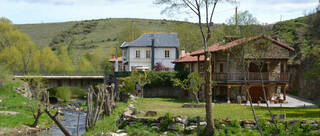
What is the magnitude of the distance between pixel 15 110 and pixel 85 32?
9187cm

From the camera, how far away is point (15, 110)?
28.2m

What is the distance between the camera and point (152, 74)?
36812 millimetres

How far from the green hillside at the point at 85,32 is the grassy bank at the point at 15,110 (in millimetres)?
54383

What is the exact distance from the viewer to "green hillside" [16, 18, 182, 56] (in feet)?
335

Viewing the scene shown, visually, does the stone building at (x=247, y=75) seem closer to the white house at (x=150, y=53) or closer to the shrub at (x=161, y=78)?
the shrub at (x=161, y=78)

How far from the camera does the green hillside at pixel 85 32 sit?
4025 inches

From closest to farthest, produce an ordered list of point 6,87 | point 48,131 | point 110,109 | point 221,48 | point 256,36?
point 256,36 → point 48,131 → point 110,109 → point 221,48 → point 6,87

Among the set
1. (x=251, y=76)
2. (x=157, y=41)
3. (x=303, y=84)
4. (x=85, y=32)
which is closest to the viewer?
(x=251, y=76)

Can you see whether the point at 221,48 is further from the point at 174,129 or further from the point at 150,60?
the point at 150,60

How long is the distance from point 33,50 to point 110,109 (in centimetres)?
3291

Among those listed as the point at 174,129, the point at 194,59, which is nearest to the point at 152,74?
the point at 194,59

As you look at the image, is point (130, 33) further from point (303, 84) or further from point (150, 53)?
point (303, 84)

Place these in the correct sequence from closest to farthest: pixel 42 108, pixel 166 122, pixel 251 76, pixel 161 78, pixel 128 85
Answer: pixel 166 122
pixel 42 108
pixel 251 76
pixel 128 85
pixel 161 78

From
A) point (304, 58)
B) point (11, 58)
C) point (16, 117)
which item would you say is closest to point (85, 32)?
point (11, 58)
